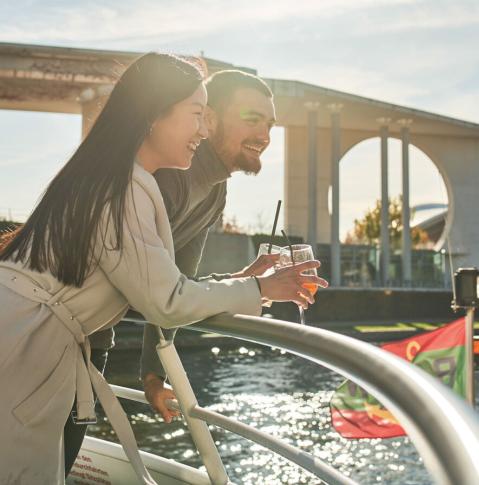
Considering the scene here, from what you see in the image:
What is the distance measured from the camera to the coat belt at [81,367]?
1.43m

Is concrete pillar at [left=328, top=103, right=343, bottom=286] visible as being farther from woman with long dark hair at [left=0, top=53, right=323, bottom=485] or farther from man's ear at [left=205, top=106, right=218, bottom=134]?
woman with long dark hair at [left=0, top=53, right=323, bottom=485]

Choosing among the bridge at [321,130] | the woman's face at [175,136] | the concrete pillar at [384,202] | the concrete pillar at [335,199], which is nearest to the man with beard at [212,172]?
the woman's face at [175,136]

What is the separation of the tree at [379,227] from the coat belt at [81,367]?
5520 centimetres

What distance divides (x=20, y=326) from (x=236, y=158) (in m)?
0.93

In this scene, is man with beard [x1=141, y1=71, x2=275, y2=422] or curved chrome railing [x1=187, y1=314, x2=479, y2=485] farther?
man with beard [x1=141, y1=71, x2=275, y2=422]

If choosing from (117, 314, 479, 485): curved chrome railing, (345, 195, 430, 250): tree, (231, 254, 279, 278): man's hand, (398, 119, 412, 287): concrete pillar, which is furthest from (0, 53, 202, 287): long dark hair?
(345, 195, 430, 250): tree

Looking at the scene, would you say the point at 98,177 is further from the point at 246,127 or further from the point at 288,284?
the point at 246,127

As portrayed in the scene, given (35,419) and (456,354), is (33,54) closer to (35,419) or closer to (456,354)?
(456,354)

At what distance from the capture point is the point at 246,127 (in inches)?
87.4

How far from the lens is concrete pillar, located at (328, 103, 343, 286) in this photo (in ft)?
122

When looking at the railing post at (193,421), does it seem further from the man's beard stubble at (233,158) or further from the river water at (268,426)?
the river water at (268,426)

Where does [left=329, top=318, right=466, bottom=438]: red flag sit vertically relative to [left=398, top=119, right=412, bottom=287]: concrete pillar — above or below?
below

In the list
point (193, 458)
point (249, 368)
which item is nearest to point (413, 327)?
point (249, 368)

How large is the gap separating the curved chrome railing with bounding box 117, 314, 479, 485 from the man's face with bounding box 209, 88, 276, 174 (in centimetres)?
83
